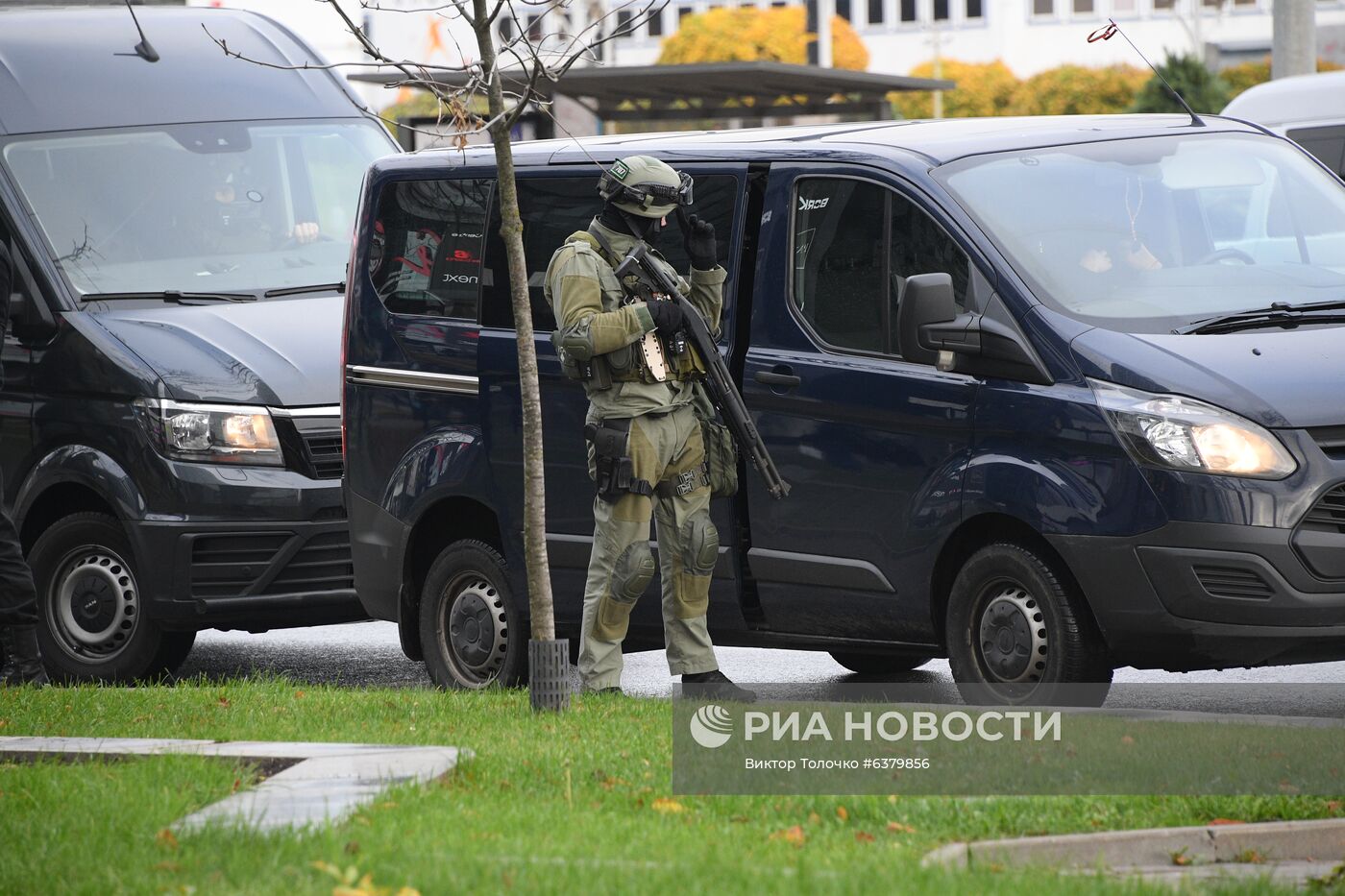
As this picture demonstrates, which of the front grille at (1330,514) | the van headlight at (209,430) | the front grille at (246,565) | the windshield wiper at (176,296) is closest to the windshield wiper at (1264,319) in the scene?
the front grille at (1330,514)

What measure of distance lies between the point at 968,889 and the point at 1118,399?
102 inches

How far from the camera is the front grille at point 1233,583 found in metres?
6.48

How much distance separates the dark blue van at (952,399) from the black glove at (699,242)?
36cm

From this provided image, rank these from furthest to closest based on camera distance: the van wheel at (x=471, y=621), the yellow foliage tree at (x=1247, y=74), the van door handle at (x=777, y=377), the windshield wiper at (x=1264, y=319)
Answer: the yellow foliage tree at (x=1247, y=74) < the van wheel at (x=471, y=621) < the van door handle at (x=777, y=377) < the windshield wiper at (x=1264, y=319)

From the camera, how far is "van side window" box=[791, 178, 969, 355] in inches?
289

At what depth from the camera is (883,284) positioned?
7445mm

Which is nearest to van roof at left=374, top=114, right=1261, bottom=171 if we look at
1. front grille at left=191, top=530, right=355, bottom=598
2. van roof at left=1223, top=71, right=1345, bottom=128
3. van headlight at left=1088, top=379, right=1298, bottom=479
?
van headlight at left=1088, top=379, right=1298, bottom=479

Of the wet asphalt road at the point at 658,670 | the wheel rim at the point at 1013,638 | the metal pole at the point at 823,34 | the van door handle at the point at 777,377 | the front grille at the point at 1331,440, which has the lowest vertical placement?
the wet asphalt road at the point at 658,670

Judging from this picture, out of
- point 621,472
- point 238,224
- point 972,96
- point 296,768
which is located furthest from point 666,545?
point 972,96

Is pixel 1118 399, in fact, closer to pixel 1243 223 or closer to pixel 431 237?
pixel 1243 223

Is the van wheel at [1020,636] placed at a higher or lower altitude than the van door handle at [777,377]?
lower

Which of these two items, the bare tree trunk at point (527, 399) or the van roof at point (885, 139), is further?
the van roof at point (885, 139)

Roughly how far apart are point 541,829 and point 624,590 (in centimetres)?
254

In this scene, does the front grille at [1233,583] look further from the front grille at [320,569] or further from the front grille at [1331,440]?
the front grille at [320,569]
